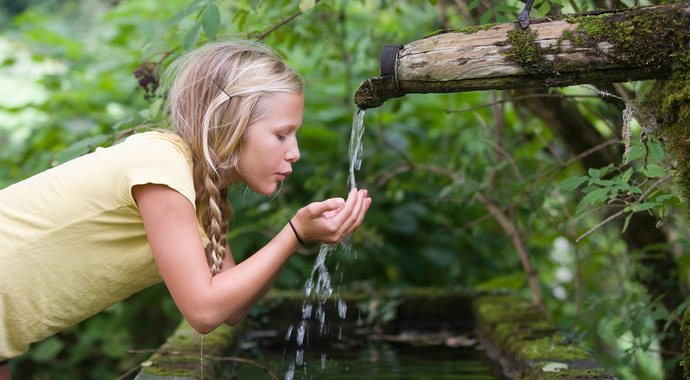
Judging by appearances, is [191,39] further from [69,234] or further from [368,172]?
[368,172]

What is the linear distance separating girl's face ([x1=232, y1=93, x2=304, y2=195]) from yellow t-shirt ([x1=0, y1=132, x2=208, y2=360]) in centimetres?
17

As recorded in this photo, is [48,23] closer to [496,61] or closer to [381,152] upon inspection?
[381,152]

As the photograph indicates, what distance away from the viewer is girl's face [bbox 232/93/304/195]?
1815mm

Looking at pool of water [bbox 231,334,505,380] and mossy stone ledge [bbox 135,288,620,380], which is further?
pool of water [bbox 231,334,505,380]

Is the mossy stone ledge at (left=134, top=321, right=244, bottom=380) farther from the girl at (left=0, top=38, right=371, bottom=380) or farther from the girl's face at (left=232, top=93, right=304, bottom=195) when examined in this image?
the girl's face at (left=232, top=93, right=304, bottom=195)

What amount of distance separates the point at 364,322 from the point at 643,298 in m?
1.32

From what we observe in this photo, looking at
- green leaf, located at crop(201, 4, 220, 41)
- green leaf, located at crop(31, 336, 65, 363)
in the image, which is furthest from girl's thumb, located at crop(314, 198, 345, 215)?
green leaf, located at crop(31, 336, 65, 363)

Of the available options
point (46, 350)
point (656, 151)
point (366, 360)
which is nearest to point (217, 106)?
point (656, 151)

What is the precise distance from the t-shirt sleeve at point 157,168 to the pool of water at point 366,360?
1.03m

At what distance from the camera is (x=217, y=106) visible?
5.92ft

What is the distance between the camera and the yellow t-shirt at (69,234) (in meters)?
1.69

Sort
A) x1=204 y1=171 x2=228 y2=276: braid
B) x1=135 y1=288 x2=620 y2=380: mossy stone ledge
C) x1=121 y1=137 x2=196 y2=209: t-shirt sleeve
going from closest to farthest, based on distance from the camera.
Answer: x1=121 y1=137 x2=196 y2=209: t-shirt sleeve → x1=204 y1=171 x2=228 y2=276: braid → x1=135 y1=288 x2=620 y2=380: mossy stone ledge

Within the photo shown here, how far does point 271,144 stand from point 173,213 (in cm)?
35

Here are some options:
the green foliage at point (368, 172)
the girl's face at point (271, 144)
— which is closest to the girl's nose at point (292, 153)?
the girl's face at point (271, 144)
